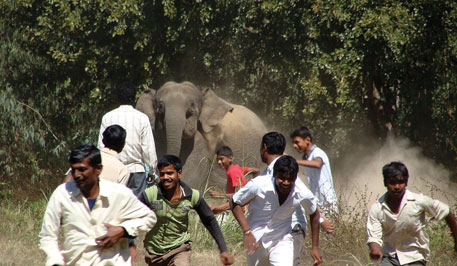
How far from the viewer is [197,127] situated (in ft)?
48.2

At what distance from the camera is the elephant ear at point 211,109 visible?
1422cm

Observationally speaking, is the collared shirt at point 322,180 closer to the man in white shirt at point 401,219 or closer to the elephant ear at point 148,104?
the man in white shirt at point 401,219

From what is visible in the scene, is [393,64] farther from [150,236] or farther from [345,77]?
[150,236]

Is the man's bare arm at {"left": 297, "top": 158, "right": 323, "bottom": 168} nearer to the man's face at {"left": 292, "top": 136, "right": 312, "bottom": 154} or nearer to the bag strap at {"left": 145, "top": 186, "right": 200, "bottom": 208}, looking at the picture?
the man's face at {"left": 292, "top": 136, "right": 312, "bottom": 154}

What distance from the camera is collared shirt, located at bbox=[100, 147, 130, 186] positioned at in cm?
630

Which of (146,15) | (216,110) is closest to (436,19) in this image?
(216,110)

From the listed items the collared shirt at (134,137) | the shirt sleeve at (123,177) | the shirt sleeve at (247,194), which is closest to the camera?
the shirt sleeve at (247,194)

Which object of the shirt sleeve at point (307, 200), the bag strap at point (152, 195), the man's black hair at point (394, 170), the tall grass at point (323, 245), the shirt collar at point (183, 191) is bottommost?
the tall grass at point (323, 245)

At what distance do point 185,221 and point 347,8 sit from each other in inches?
303

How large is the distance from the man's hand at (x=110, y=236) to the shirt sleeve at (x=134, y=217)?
55 millimetres

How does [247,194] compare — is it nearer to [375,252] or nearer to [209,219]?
[209,219]

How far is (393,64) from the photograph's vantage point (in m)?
13.4

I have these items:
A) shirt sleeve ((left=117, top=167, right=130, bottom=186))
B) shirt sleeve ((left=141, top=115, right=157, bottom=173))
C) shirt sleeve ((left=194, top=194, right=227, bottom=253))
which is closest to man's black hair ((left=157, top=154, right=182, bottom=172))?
shirt sleeve ((left=194, top=194, right=227, bottom=253))

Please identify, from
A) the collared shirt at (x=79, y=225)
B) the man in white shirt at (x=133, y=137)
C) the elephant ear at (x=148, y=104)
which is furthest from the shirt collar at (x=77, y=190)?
the elephant ear at (x=148, y=104)
